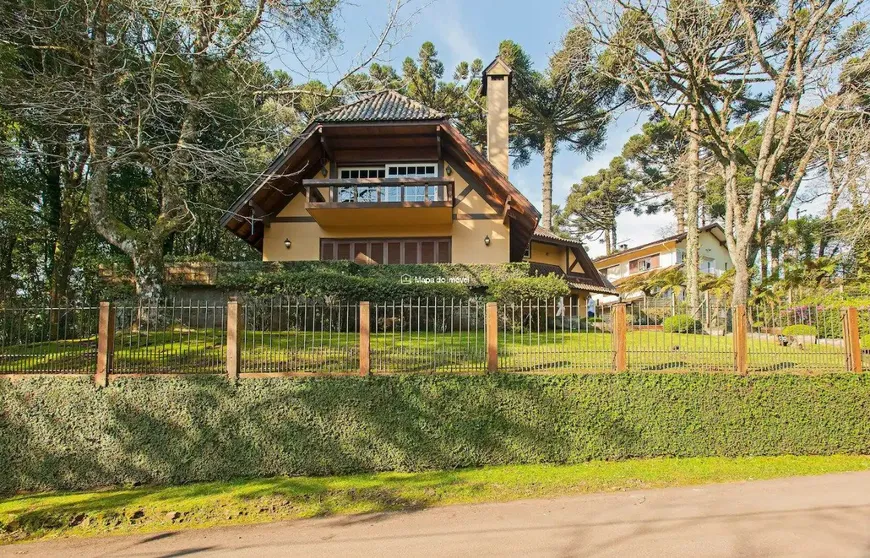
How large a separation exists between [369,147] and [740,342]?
12617 mm

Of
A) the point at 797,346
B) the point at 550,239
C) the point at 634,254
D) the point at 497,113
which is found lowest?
the point at 797,346

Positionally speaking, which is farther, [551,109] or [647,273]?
[647,273]

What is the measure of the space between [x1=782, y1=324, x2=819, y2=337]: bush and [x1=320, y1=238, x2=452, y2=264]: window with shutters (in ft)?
32.7

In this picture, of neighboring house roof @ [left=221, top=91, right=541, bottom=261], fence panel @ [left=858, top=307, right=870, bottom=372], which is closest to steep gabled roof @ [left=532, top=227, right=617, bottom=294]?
neighboring house roof @ [left=221, top=91, right=541, bottom=261]

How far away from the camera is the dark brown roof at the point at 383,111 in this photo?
15.2m

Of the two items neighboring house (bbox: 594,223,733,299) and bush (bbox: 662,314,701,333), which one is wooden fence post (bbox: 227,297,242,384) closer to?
bush (bbox: 662,314,701,333)

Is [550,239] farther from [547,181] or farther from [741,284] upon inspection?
[741,284]

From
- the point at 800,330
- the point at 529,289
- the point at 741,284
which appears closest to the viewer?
the point at 800,330

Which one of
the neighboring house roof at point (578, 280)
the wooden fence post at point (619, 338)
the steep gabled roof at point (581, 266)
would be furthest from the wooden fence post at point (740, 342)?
the steep gabled roof at point (581, 266)

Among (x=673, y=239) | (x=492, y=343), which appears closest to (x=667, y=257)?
(x=673, y=239)

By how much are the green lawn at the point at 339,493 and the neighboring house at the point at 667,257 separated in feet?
89.7

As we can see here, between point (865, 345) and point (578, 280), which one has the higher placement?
point (578, 280)

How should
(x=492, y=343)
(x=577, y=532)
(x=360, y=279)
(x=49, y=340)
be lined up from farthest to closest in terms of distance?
(x=360, y=279), (x=49, y=340), (x=492, y=343), (x=577, y=532)

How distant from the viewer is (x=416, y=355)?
7.94 m
